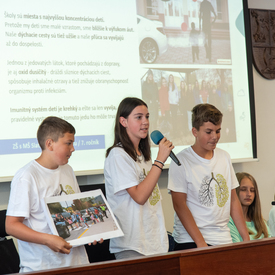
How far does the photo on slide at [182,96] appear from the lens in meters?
3.19

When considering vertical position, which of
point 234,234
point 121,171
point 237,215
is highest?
point 121,171

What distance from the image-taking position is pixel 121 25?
10.2 feet

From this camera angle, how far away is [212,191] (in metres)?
2.01

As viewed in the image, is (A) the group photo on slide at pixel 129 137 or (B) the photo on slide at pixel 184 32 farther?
(B) the photo on slide at pixel 184 32

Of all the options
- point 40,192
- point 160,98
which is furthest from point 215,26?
point 40,192

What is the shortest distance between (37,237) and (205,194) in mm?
969

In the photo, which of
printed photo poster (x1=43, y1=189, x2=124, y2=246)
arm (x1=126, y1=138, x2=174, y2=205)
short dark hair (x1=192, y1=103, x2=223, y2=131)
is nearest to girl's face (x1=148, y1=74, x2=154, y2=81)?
short dark hair (x1=192, y1=103, x2=223, y2=131)

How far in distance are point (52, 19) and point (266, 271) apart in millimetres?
2399

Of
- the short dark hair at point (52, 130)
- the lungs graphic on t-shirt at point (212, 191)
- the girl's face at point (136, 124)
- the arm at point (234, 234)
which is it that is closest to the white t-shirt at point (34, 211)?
the short dark hair at point (52, 130)

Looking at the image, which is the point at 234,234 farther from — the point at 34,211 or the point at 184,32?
the point at 184,32

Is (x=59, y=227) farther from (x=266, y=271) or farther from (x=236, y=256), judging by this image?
(x=266, y=271)

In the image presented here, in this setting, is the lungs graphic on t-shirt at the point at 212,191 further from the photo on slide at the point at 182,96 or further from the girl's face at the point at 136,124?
the photo on slide at the point at 182,96

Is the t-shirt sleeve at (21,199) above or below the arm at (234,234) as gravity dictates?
above

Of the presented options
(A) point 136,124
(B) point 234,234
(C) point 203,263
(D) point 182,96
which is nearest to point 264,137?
(D) point 182,96
